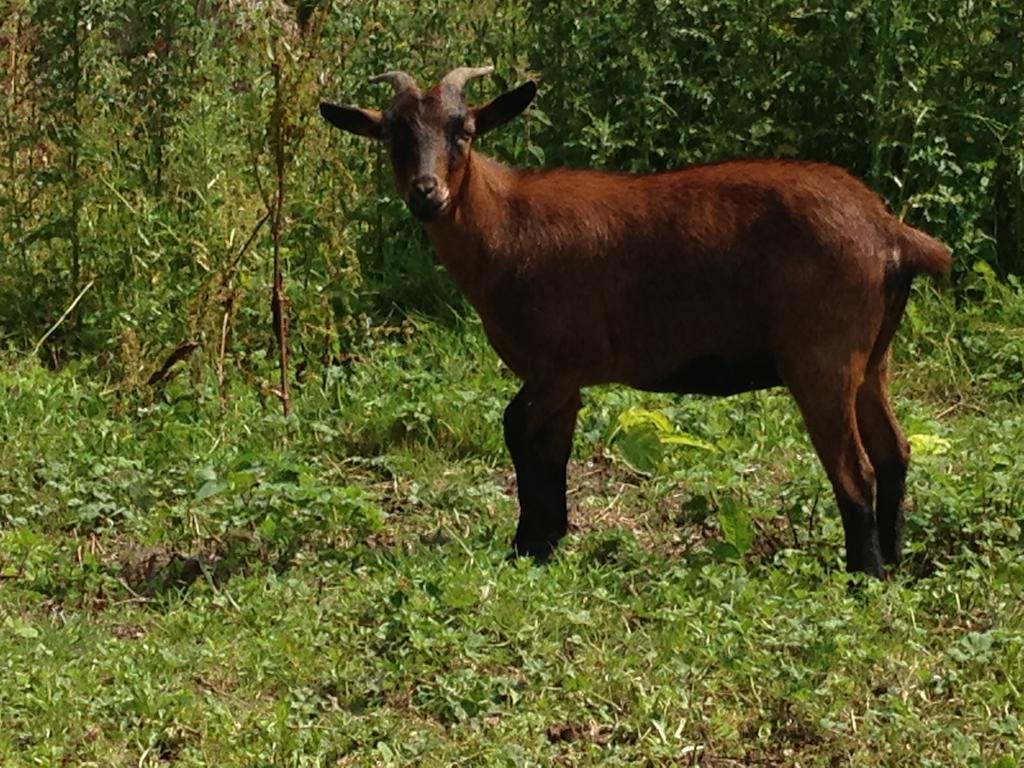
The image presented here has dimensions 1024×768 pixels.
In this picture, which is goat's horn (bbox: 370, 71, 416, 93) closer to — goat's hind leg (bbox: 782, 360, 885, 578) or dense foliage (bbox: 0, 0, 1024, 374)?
goat's hind leg (bbox: 782, 360, 885, 578)

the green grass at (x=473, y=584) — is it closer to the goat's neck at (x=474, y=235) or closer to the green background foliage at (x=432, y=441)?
the green background foliage at (x=432, y=441)

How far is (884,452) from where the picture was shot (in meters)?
7.29

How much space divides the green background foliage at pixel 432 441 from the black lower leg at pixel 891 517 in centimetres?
8

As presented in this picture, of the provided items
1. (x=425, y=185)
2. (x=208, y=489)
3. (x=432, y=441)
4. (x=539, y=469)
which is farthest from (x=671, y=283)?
(x=208, y=489)

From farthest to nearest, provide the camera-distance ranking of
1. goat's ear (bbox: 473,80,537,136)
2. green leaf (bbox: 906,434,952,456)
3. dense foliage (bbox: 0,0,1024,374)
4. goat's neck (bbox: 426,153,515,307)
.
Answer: dense foliage (bbox: 0,0,1024,374) → green leaf (bbox: 906,434,952,456) → goat's ear (bbox: 473,80,537,136) → goat's neck (bbox: 426,153,515,307)

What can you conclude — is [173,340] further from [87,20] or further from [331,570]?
[331,570]

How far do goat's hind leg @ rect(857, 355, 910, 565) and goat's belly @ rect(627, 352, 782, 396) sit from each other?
350 mm

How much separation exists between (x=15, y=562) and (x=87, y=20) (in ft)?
11.0

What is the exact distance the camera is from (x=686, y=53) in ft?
33.9

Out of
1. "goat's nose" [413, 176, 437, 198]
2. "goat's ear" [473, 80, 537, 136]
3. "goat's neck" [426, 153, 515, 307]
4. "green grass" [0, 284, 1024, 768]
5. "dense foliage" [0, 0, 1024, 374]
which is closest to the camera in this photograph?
"green grass" [0, 284, 1024, 768]

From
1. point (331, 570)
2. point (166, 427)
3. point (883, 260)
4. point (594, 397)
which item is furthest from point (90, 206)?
point (883, 260)

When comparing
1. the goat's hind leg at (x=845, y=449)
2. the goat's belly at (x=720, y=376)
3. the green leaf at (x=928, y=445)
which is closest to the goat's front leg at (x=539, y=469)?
the goat's belly at (x=720, y=376)

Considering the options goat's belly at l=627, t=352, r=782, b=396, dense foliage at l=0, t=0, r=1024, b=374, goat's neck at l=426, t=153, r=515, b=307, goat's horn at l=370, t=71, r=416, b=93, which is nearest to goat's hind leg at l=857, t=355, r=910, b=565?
goat's belly at l=627, t=352, r=782, b=396

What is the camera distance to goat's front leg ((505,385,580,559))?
744 centimetres
